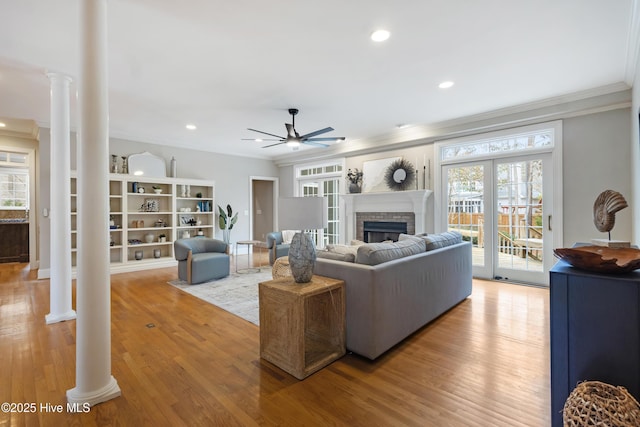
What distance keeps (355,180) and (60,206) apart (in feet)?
16.8

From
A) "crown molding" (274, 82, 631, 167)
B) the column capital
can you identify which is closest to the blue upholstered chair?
the column capital

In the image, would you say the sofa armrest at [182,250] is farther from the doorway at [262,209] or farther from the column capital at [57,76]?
the doorway at [262,209]

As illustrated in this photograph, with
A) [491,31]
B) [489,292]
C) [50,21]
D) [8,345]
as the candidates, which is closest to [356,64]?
[491,31]

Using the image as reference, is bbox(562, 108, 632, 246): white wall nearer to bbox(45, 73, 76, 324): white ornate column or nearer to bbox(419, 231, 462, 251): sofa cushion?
bbox(419, 231, 462, 251): sofa cushion

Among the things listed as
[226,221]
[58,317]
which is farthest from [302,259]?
[226,221]

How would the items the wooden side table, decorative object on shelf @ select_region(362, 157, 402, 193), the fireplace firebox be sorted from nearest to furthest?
the wooden side table → the fireplace firebox → decorative object on shelf @ select_region(362, 157, 402, 193)

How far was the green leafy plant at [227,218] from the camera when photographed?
7.33 meters

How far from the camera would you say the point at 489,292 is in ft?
14.0

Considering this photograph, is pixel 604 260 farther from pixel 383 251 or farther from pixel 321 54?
pixel 321 54

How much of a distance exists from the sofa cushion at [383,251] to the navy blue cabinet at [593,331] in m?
1.26

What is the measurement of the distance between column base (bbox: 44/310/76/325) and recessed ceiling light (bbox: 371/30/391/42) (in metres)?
4.28

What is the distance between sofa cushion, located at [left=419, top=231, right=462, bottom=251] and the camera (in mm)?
3270

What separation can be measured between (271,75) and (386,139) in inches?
131

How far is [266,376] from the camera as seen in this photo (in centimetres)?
216
